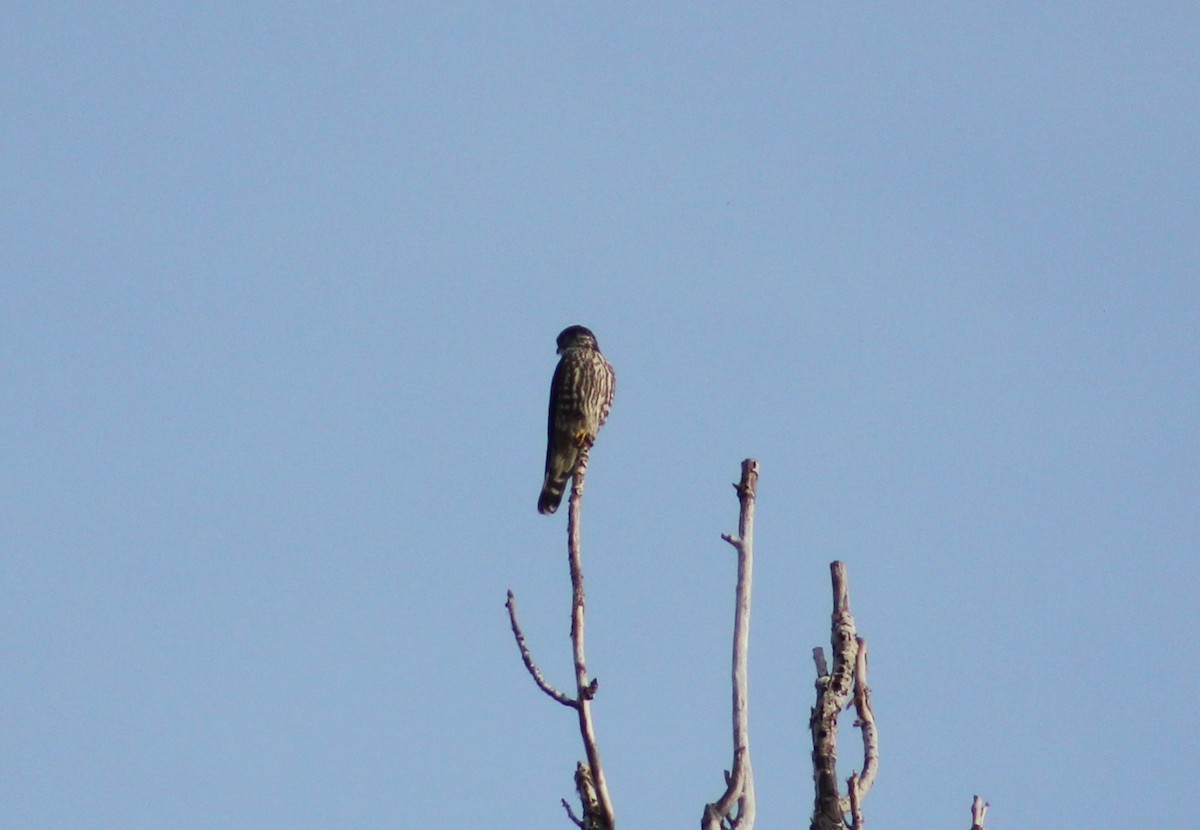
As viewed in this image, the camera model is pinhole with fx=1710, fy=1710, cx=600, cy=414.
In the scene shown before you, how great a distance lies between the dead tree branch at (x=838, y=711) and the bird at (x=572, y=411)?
189 inches

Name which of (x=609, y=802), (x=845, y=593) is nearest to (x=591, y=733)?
(x=609, y=802)

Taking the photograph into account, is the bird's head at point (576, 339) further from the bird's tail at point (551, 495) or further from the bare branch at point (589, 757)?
the bare branch at point (589, 757)

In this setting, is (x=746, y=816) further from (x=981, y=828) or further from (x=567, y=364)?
(x=567, y=364)

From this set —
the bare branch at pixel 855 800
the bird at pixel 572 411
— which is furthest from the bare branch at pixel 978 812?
the bird at pixel 572 411

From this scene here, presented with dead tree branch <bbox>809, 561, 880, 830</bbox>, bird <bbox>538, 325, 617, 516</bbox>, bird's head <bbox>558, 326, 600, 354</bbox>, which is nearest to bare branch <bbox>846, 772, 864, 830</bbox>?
dead tree branch <bbox>809, 561, 880, 830</bbox>

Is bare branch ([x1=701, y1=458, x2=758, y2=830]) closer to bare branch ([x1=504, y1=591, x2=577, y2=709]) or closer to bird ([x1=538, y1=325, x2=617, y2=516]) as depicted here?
bare branch ([x1=504, y1=591, x2=577, y2=709])

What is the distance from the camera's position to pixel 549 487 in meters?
9.37

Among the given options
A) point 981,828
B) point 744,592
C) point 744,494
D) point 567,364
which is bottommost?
point 981,828

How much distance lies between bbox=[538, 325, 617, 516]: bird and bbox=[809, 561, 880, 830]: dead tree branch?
4.79 meters

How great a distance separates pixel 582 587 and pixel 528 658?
0.92 feet

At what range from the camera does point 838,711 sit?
4375 millimetres

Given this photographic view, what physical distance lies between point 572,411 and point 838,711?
5247 millimetres

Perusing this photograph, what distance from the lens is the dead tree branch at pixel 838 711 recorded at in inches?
164

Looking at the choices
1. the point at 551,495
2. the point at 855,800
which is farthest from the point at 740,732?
the point at 551,495
